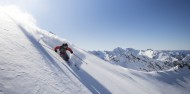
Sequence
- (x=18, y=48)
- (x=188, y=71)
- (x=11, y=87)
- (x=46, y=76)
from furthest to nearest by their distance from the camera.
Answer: (x=188, y=71), (x=18, y=48), (x=46, y=76), (x=11, y=87)

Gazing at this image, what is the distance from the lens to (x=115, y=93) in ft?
45.4

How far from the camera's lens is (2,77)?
589cm

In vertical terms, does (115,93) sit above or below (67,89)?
below

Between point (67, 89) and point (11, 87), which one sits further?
point (67, 89)

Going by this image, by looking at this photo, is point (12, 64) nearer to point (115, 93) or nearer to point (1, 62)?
point (1, 62)

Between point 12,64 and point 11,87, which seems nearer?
point 11,87

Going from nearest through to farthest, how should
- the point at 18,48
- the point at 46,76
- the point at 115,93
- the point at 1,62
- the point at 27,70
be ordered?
1. the point at 1,62
2. the point at 27,70
3. the point at 46,76
4. the point at 18,48
5. the point at 115,93

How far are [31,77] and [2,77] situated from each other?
4.60 feet

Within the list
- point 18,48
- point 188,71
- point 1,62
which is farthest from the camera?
point 188,71

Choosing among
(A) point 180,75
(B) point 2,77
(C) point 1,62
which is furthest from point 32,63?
(A) point 180,75

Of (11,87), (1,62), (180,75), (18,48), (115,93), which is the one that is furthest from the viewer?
(180,75)

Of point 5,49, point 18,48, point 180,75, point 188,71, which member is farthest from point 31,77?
point 188,71

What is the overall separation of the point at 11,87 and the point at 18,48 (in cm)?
436

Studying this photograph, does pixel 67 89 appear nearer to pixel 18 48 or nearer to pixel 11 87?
pixel 11 87
